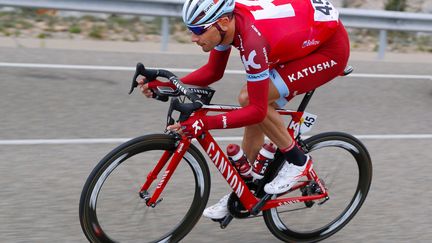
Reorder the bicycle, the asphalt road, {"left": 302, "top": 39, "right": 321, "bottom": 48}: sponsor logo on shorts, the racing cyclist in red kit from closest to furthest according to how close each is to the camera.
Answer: the racing cyclist in red kit
the bicycle
{"left": 302, "top": 39, "right": 321, "bottom": 48}: sponsor logo on shorts
the asphalt road

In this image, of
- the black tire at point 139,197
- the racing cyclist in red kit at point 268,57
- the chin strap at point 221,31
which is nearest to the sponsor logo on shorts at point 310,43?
the racing cyclist in red kit at point 268,57

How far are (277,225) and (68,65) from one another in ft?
15.7

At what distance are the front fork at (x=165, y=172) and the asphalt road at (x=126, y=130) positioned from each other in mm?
532

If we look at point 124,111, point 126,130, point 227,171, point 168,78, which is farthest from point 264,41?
point 124,111

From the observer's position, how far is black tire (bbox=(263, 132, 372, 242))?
4.70m

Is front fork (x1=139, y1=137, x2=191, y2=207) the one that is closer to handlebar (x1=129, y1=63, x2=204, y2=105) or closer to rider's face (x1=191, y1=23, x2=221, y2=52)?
handlebar (x1=129, y1=63, x2=204, y2=105)

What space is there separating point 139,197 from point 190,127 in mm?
675

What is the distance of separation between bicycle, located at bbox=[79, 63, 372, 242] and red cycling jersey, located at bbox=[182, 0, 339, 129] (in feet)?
0.80

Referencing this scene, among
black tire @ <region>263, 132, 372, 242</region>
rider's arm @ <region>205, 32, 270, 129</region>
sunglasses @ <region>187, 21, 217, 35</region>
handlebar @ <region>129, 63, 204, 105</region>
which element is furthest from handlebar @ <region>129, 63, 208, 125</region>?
black tire @ <region>263, 132, 372, 242</region>

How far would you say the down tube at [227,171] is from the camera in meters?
4.26

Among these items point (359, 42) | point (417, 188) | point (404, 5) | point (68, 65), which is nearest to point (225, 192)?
point (417, 188)

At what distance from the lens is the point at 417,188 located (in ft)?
19.3

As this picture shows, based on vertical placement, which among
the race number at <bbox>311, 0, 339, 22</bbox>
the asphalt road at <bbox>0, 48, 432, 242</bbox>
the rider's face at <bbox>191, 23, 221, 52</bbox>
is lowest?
the asphalt road at <bbox>0, 48, 432, 242</bbox>

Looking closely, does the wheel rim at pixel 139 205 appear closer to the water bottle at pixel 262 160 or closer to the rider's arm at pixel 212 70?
the water bottle at pixel 262 160
